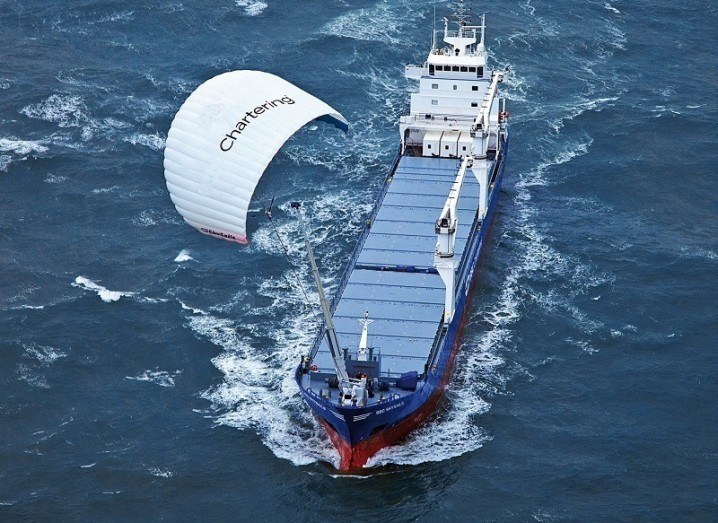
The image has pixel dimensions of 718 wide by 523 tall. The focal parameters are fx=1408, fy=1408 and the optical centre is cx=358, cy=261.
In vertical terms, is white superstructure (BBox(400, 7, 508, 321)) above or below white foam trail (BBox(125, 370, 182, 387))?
above

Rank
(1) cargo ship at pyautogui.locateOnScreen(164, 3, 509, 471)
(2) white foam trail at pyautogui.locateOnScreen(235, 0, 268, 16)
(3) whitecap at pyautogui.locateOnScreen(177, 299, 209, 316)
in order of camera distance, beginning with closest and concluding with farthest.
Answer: (1) cargo ship at pyautogui.locateOnScreen(164, 3, 509, 471), (3) whitecap at pyautogui.locateOnScreen(177, 299, 209, 316), (2) white foam trail at pyautogui.locateOnScreen(235, 0, 268, 16)

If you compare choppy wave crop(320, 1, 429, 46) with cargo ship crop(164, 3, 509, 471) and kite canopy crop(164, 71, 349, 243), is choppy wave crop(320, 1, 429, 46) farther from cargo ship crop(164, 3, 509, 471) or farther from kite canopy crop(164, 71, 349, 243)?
kite canopy crop(164, 71, 349, 243)

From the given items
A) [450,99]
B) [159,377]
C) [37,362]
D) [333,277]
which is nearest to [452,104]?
[450,99]

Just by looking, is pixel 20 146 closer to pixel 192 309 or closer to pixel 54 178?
pixel 54 178

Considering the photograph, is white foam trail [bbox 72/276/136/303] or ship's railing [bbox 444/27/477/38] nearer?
white foam trail [bbox 72/276/136/303]

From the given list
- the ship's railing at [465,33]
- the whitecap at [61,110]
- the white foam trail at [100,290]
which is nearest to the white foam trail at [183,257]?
the white foam trail at [100,290]

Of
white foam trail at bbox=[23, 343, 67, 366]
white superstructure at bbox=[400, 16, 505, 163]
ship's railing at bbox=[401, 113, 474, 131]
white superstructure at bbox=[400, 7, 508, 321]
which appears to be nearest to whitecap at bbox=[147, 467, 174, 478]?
white foam trail at bbox=[23, 343, 67, 366]

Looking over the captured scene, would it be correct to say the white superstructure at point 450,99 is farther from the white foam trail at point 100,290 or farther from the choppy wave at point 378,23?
the white foam trail at point 100,290

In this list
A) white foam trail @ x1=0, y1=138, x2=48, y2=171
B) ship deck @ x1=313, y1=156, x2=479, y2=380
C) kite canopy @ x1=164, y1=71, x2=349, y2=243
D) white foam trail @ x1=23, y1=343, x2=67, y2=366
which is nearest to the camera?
kite canopy @ x1=164, y1=71, x2=349, y2=243
